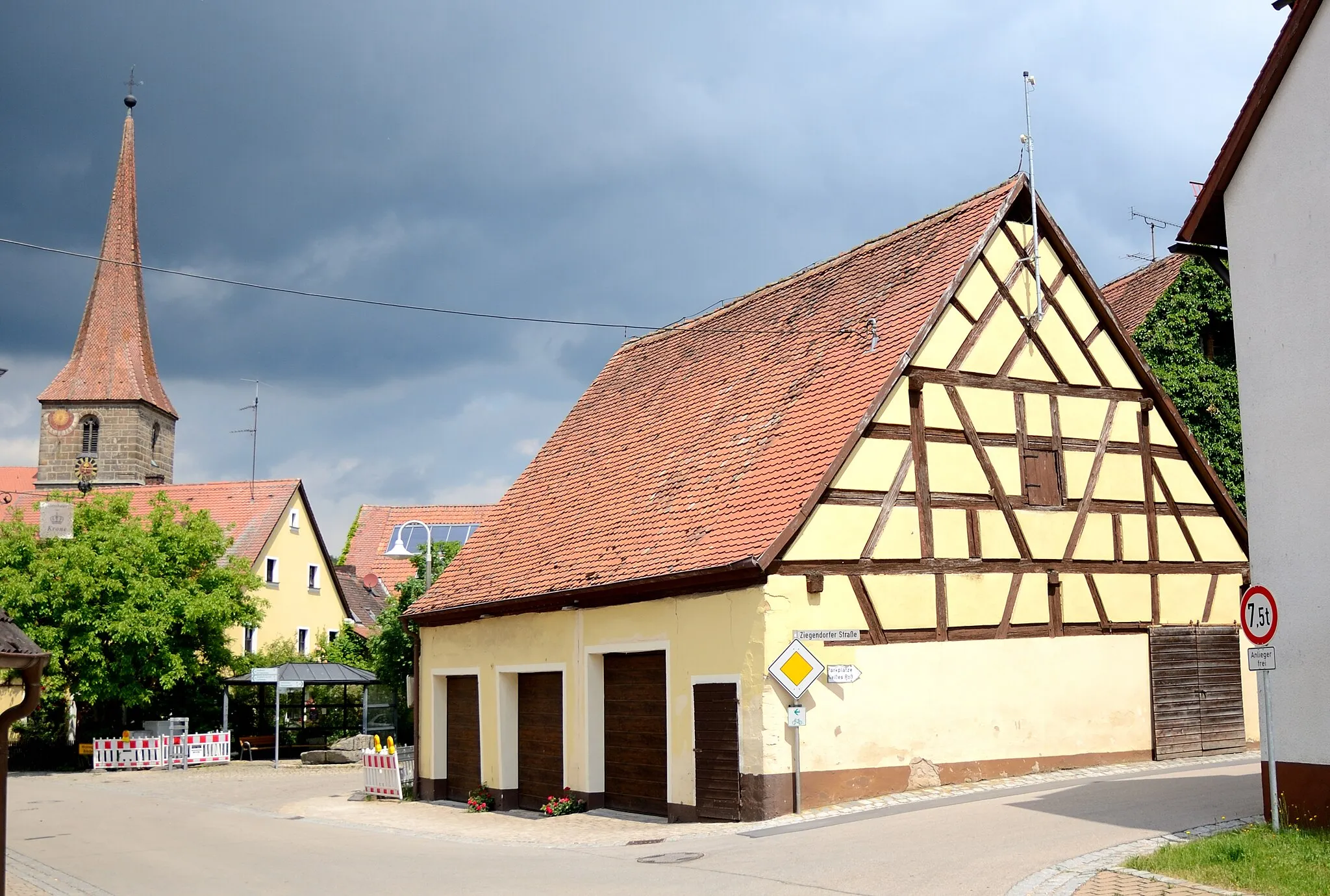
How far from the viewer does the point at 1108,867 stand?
10.7 metres

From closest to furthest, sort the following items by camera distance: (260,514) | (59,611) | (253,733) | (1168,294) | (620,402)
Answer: (620,402) → (1168,294) → (59,611) → (253,733) → (260,514)

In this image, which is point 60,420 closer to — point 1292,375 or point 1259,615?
point 1292,375

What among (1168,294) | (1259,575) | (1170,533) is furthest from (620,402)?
(1259,575)

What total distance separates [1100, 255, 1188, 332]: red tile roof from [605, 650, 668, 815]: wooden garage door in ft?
51.3

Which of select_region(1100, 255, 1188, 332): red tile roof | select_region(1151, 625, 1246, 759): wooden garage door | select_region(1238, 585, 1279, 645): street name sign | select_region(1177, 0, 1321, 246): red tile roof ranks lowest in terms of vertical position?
select_region(1151, 625, 1246, 759): wooden garage door

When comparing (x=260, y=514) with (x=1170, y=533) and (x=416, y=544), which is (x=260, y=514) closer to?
(x=416, y=544)

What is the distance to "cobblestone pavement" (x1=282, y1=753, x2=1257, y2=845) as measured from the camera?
1587 cm

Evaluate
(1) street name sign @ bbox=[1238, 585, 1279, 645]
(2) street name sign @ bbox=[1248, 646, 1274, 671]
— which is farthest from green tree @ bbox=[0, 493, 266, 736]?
(2) street name sign @ bbox=[1248, 646, 1274, 671]

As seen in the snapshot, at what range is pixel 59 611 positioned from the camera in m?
35.4

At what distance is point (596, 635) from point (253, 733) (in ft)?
86.3

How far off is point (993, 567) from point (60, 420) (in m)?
68.3

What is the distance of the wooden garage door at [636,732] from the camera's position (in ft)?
59.9

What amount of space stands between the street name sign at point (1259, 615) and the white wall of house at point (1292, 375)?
1.90 feet

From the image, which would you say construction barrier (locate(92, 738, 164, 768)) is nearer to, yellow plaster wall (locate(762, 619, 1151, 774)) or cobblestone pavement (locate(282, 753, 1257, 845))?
cobblestone pavement (locate(282, 753, 1257, 845))
